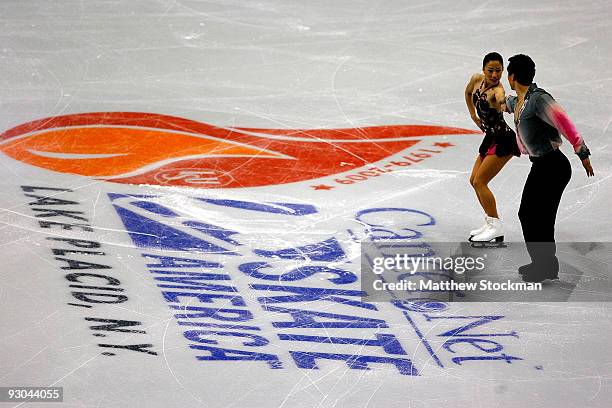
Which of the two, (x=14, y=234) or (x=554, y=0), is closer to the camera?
(x=14, y=234)

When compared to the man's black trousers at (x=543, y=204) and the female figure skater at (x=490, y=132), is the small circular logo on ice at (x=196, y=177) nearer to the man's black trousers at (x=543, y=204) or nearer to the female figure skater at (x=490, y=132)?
the female figure skater at (x=490, y=132)

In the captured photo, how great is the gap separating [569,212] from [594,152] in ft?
3.58

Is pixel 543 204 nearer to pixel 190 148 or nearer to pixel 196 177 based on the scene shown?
pixel 196 177

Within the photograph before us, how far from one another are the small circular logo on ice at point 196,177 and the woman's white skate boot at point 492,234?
1786 mm

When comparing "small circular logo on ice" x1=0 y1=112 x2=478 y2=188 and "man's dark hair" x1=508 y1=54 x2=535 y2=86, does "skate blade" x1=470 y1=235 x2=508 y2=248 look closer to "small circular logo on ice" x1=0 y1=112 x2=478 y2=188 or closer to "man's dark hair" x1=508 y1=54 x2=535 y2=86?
"man's dark hair" x1=508 y1=54 x2=535 y2=86

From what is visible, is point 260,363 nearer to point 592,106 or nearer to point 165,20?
point 592,106

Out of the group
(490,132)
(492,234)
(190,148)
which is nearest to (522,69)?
(490,132)

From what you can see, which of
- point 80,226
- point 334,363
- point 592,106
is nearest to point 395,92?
point 592,106

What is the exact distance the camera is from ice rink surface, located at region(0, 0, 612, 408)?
453cm

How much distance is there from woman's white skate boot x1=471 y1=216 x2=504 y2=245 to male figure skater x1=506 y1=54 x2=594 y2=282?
1.34 ft

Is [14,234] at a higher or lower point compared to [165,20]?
lower

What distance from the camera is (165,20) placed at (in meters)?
9.34

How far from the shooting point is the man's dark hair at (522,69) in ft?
17.3

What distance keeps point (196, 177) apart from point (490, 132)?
2.11 meters
